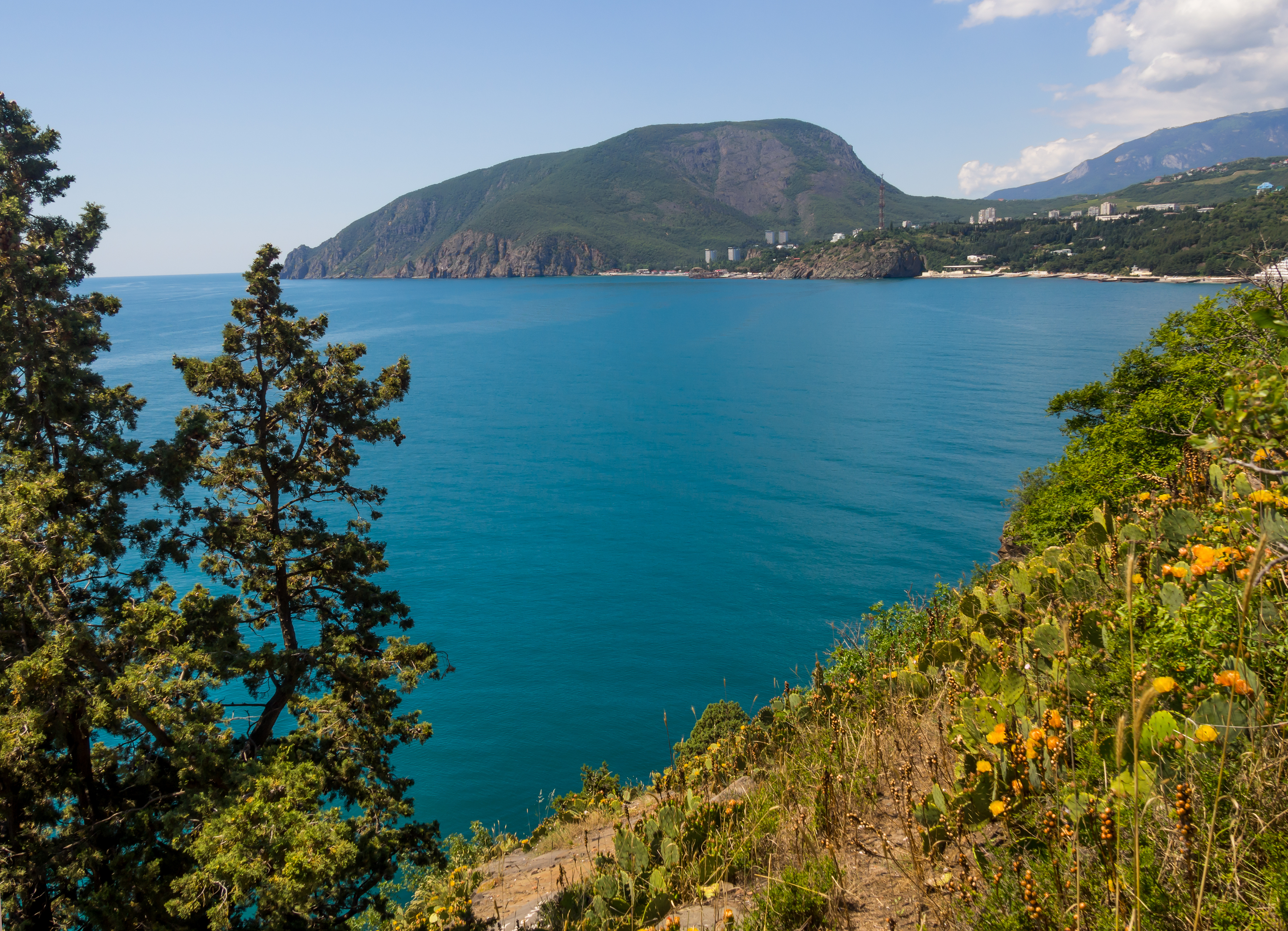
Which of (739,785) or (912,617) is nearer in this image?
(739,785)

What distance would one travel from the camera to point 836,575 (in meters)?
34.0

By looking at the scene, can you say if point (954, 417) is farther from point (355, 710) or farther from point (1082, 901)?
point (1082, 901)

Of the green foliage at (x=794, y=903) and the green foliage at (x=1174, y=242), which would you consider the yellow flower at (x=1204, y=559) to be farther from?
the green foliage at (x=1174, y=242)

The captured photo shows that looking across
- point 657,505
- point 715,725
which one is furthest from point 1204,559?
point 657,505

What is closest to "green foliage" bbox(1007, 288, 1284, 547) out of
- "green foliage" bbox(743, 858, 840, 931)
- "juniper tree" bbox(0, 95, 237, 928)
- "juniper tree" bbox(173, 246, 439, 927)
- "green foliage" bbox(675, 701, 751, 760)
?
"green foliage" bbox(675, 701, 751, 760)

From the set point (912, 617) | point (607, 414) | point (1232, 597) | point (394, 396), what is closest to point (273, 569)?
point (394, 396)

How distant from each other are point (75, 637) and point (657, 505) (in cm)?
3702

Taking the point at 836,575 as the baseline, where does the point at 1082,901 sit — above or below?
above

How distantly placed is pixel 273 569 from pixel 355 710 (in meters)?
3.06

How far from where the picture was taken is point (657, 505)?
44312 millimetres

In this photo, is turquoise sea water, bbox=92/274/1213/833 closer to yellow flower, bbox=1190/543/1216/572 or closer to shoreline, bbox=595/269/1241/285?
yellow flower, bbox=1190/543/1216/572

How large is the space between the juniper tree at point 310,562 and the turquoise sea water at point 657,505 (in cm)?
630

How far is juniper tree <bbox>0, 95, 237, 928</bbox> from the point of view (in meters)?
7.97

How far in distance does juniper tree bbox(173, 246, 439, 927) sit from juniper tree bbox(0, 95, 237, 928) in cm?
111
